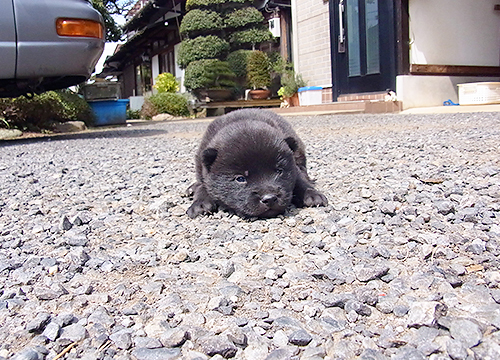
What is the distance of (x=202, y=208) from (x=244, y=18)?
48.7ft

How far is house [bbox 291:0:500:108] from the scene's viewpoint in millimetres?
10023

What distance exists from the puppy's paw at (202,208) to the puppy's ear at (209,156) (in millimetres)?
239

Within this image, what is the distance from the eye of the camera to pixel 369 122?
25.4 feet

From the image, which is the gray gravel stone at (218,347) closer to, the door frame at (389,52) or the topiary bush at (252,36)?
the door frame at (389,52)

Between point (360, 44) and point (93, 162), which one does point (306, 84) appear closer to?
point (360, 44)

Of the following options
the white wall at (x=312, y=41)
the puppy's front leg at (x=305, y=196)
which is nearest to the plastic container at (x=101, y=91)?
the white wall at (x=312, y=41)

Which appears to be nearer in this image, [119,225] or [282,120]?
[119,225]

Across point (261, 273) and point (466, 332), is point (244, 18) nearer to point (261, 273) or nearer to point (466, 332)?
point (261, 273)

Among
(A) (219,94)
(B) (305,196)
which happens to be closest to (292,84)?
(A) (219,94)

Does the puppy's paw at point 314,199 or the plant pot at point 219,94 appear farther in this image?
the plant pot at point 219,94

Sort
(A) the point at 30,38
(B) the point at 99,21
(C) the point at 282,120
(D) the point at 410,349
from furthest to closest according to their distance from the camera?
(B) the point at 99,21 < (A) the point at 30,38 < (C) the point at 282,120 < (D) the point at 410,349

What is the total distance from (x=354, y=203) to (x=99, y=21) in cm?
535

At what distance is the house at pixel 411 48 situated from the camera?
32.9 ft

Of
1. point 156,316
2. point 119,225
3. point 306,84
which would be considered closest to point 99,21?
point 119,225
